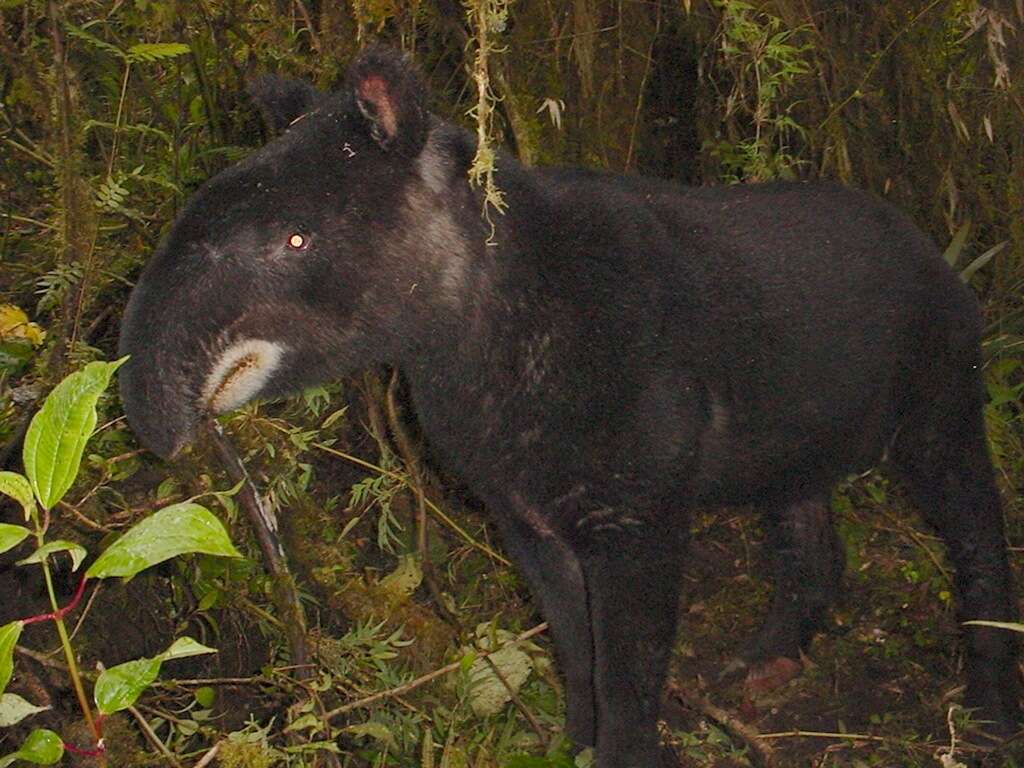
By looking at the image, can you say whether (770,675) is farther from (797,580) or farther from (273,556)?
(273,556)

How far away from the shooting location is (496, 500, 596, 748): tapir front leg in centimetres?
410

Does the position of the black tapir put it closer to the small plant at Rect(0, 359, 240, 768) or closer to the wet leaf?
the small plant at Rect(0, 359, 240, 768)

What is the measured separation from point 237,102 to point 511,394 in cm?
226

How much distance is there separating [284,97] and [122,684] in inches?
72.9

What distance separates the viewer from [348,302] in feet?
11.4

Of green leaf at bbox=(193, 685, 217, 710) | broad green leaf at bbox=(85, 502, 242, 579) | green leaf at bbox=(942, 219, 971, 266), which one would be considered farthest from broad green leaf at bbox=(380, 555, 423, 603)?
green leaf at bbox=(942, 219, 971, 266)

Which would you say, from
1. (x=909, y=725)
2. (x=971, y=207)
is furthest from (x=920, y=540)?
(x=971, y=207)

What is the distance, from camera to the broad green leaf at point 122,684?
240 cm

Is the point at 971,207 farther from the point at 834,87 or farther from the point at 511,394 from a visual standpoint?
the point at 511,394

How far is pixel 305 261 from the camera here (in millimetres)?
3391

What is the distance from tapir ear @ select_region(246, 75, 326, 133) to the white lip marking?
0.71 meters

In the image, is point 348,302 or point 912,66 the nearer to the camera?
point 348,302

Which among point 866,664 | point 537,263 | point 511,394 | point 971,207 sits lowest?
point 866,664

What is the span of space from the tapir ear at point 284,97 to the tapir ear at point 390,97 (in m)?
0.32
